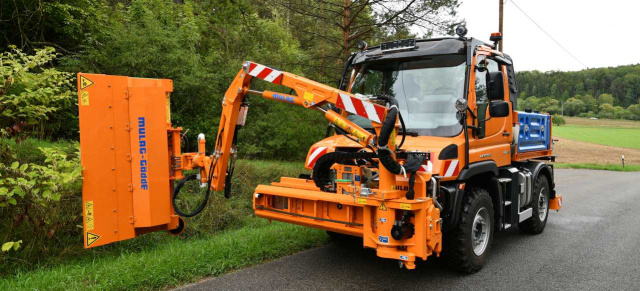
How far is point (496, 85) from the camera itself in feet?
16.3

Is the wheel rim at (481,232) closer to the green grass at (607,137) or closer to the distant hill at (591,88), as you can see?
the distant hill at (591,88)

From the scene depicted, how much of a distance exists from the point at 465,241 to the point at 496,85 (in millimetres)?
1755

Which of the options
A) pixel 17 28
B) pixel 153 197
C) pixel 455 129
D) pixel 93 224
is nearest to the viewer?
pixel 93 224

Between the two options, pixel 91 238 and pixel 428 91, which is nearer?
pixel 91 238

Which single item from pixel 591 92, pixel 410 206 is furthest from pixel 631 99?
pixel 410 206

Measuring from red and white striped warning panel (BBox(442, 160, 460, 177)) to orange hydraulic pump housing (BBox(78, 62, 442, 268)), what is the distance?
0.41 meters

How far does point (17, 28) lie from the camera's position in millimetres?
9320

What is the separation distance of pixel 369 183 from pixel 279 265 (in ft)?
5.25

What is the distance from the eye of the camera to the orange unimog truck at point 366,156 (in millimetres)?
4176

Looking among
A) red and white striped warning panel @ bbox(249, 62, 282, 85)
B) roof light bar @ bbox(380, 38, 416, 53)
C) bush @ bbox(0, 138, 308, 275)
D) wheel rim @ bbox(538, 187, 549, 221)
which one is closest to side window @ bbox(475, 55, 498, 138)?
roof light bar @ bbox(380, 38, 416, 53)

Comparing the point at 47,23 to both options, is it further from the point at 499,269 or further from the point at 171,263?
the point at 499,269

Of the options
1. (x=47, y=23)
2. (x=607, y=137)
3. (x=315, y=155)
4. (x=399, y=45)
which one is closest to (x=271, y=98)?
(x=315, y=155)

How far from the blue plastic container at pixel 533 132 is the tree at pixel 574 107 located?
72.1m

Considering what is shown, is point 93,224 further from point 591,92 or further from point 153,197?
point 591,92
